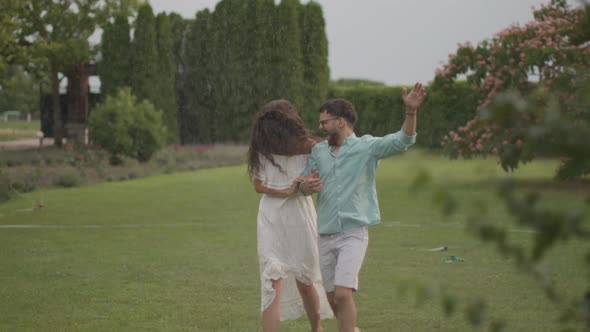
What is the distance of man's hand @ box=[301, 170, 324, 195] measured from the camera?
561 centimetres

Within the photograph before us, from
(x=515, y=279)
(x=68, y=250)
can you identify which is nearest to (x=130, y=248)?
(x=68, y=250)

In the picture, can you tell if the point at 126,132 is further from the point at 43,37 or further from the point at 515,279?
the point at 515,279

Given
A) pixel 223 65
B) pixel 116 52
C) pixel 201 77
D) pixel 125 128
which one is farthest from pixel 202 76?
pixel 125 128

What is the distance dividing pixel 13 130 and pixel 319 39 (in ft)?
39.0

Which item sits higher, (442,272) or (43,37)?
(43,37)

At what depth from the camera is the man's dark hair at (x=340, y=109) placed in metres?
5.74

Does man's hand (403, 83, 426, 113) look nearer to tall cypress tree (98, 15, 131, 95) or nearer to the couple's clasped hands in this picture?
the couple's clasped hands

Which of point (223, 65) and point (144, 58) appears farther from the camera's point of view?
point (223, 65)

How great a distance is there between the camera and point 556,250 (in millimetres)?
10547

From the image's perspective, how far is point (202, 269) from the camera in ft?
31.4

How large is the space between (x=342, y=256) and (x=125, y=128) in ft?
66.1

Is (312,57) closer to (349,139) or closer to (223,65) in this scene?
(223,65)

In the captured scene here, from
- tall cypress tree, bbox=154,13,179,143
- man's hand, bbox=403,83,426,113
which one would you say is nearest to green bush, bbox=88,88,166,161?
tall cypress tree, bbox=154,13,179,143

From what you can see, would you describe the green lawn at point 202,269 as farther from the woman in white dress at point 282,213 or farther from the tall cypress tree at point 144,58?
the tall cypress tree at point 144,58
